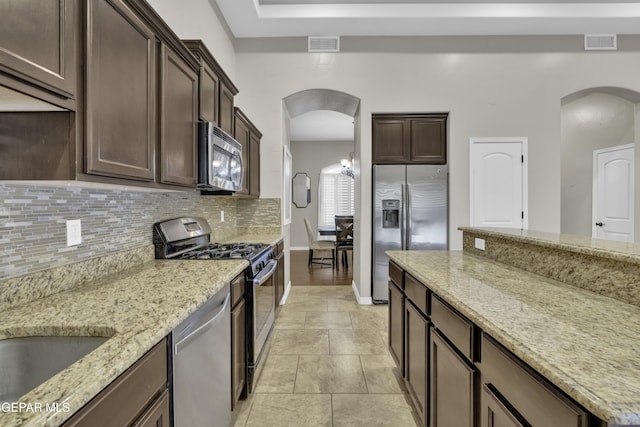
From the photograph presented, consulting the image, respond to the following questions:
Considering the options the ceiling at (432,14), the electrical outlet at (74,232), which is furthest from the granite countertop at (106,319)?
the ceiling at (432,14)

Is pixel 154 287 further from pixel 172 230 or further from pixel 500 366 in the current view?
pixel 500 366

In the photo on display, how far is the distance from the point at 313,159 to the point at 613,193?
618cm

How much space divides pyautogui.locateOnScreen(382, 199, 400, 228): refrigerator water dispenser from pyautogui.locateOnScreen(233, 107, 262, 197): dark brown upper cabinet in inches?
62.8

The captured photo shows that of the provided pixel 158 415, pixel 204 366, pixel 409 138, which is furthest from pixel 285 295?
pixel 158 415

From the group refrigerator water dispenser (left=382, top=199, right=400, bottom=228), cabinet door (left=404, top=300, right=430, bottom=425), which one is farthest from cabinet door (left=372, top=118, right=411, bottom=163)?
cabinet door (left=404, top=300, right=430, bottom=425)

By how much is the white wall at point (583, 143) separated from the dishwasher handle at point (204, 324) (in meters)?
5.81

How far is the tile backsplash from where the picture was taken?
113 cm

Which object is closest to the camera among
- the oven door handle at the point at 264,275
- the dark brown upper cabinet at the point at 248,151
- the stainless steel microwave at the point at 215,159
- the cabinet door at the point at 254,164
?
the stainless steel microwave at the point at 215,159

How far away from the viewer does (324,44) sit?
13.2ft

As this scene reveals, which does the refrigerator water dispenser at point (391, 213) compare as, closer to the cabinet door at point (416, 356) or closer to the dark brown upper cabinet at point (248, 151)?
the dark brown upper cabinet at point (248, 151)

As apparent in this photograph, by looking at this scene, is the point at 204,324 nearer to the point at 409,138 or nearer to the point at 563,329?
the point at 563,329

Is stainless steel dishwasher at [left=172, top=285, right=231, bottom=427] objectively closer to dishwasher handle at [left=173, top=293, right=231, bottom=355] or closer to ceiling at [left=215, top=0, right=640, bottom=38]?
dishwasher handle at [left=173, top=293, right=231, bottom=355]

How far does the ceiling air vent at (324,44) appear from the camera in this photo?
4.00 meters

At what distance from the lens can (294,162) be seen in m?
8.63
